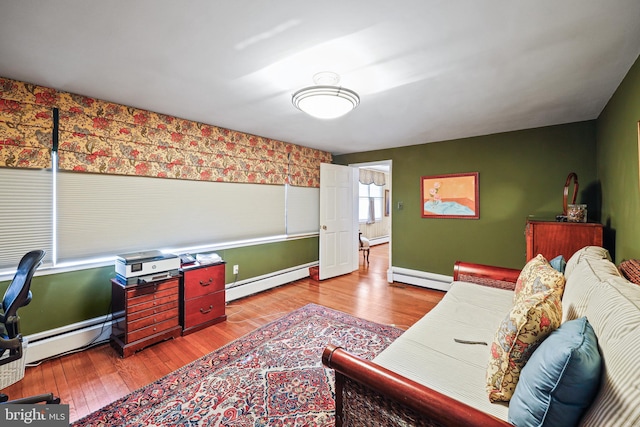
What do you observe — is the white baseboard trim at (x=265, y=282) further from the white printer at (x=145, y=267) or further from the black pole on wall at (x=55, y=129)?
the black pole on wall at (x=55, y=129)

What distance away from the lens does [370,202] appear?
8.24 meters

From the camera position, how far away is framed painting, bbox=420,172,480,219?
3.86 meters

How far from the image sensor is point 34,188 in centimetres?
225

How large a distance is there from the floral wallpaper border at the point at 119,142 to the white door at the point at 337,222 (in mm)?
1141

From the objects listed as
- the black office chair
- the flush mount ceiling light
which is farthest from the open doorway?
the black office chair

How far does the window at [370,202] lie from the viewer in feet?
26.2

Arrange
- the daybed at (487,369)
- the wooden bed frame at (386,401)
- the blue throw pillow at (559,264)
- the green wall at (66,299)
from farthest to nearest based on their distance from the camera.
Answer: the green wall at (66,299) → the blue throw pillow at (559,264) → the wooden bed frame at (386,401) → the daybed at (487,369)

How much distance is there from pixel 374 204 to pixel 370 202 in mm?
254

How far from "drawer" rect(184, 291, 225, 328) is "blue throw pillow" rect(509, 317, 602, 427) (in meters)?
2.78

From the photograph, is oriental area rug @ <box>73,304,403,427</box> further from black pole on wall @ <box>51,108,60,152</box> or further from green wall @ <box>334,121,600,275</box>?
black pole on wall @ <box>51,108,60,152</box>

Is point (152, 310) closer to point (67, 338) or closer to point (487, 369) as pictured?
point (67, 338)

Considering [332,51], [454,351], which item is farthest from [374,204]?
[454,351]

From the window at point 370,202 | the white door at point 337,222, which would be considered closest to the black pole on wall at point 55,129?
the white door at point 337,222

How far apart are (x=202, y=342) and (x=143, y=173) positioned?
6.08ft
